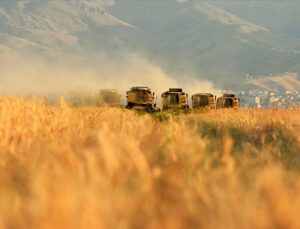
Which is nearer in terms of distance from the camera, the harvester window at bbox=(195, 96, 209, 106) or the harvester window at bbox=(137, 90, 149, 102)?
the harvester window at bbox=(137, 90, 149, 102)

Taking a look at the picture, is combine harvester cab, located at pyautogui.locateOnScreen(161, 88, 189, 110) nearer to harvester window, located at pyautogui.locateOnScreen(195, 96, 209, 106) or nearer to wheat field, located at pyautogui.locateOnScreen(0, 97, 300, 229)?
harvester window, located at pyautogui.locateOnScreen(195, 96, 209, 106)

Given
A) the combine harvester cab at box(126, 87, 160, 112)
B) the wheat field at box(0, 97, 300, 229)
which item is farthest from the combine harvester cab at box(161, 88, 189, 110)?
the wheat field at box(0, 97, 300, 229)

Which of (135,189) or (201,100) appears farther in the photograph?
(201,100)

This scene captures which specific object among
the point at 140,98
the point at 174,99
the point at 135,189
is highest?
the point at 140,98

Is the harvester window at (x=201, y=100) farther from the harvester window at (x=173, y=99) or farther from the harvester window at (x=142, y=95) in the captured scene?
the harvester window at (x=142, y=95)

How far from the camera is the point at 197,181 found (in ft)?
13.4

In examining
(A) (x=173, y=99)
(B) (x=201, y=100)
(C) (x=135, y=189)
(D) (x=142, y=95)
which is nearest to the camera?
(C) (x=135, y=189)

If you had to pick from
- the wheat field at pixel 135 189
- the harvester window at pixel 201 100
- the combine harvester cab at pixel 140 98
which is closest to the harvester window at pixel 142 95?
the combine harvester cab at pixel 140 98

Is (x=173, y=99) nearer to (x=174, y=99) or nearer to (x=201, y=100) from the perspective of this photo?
(x=174, y=99)

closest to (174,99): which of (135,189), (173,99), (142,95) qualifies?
(173,99)

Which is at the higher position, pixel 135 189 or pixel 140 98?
pixel 140 98

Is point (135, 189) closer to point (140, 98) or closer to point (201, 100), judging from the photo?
point (140, 98)

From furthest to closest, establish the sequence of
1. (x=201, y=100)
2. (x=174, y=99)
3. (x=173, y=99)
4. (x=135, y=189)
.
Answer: (x=201, y=100) < (x=174, y=99) < (x=173, y=99) < (x=135, y=189)

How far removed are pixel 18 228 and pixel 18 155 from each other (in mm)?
2611
